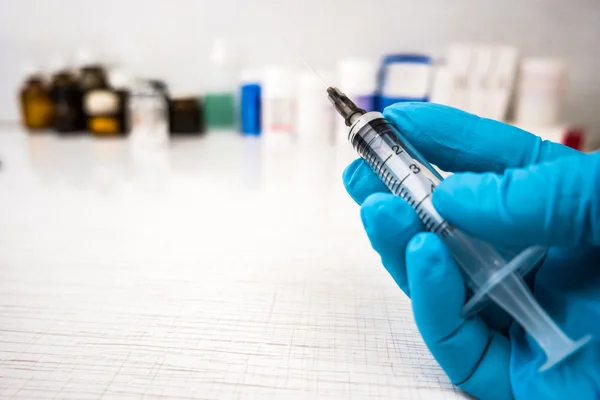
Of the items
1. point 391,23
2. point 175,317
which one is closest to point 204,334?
point 175,317

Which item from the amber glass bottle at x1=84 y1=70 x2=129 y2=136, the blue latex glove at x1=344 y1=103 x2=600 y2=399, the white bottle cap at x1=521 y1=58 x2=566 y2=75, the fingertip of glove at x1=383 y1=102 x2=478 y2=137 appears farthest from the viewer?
the amber glass bottle at x1=84 y1=70 x2=129 y2=136

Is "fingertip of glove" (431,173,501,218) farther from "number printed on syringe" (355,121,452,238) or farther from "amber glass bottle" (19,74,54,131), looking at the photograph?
"amber glass bottle" (19,74,54,131)

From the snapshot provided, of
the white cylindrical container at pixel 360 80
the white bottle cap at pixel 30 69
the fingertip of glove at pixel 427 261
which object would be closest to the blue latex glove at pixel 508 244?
the fingertip of glove at pixel 427 261

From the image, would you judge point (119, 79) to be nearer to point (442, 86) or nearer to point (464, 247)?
point (442, 86)

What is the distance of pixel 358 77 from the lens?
1263 millimetres

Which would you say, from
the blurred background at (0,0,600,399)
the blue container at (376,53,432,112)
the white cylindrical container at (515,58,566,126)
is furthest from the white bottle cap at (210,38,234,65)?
the white cylindrical container at (515,58,566,126)

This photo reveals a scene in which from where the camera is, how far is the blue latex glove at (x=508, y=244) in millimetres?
360

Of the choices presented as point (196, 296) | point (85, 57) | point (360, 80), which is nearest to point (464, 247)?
point (196, 296)

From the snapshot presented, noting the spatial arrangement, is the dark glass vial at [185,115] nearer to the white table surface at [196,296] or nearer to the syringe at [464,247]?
the white table surface at [196,296]

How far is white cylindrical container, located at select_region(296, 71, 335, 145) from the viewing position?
1.33m

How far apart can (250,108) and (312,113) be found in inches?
8.1

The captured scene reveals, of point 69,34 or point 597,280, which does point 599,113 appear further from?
point 69,34

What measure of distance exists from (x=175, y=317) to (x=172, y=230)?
0.26 metres

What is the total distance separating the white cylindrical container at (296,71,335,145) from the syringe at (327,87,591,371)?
0.85m
